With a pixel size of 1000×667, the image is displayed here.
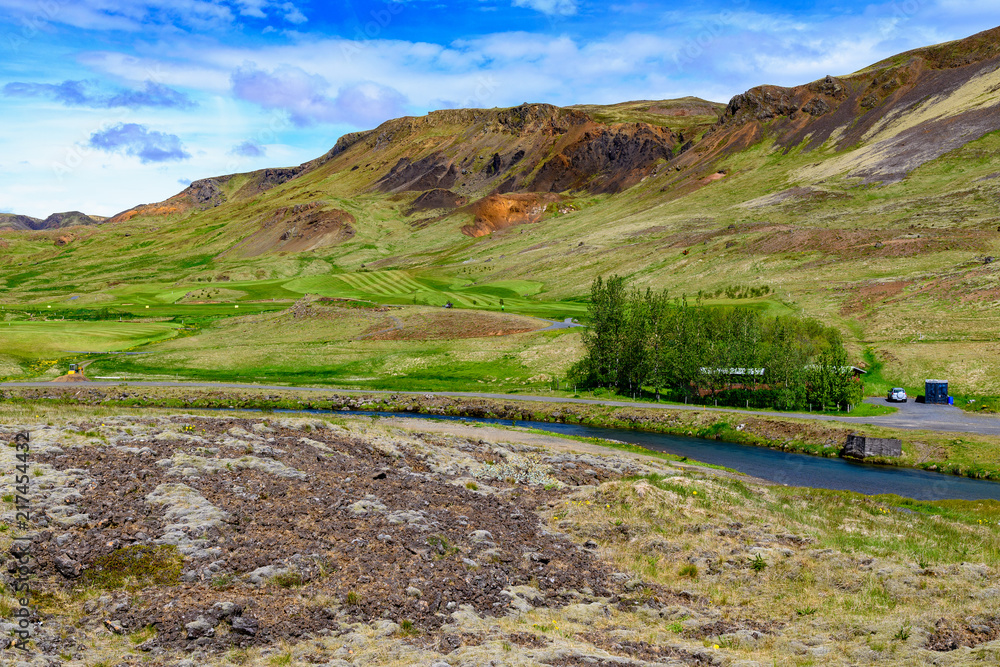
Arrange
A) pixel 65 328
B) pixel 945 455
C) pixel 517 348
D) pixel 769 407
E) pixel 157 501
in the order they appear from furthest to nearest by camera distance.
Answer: pixel 65 328
pixel 517 348
pixel 769 407
pixel 945 455
pixel 157 501

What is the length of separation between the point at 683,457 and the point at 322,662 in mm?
42400

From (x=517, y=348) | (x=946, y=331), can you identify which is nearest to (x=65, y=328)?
(x=517, y=348)

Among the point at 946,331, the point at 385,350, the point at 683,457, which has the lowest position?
the point at 683,457

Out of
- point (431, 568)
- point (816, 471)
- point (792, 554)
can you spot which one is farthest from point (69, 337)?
point (792, 554)

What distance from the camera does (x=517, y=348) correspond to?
105 m

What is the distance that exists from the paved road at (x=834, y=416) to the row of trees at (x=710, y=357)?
18.3ft

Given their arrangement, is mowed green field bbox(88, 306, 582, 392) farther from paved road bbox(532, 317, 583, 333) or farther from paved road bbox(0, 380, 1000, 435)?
paved road bbox(0, 380, 1000, 435)

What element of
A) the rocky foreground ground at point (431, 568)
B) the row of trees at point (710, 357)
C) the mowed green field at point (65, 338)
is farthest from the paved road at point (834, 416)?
the rocky foreground ground at point (431, 568)

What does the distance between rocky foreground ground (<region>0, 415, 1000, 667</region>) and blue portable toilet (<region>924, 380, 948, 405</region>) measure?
46714mm

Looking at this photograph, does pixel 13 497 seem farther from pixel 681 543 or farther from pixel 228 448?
pixel 681 543

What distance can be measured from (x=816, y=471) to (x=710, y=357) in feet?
99.8

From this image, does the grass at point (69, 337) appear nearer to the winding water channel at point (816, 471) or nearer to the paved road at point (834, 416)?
the paved road at point (834, 416)

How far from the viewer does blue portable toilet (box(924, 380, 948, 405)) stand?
2896 inches

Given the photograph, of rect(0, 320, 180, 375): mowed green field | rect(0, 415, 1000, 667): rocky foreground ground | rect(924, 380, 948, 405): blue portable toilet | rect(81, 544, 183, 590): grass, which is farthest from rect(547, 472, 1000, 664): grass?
rect(0, 320, 180, 375): mowed green field
